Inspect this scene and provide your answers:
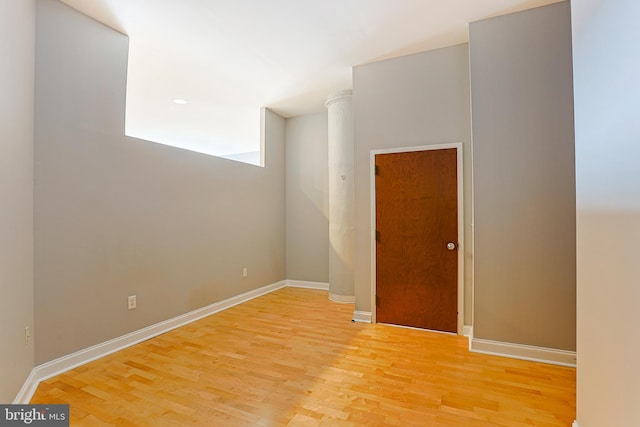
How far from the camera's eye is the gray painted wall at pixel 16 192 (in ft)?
5.48

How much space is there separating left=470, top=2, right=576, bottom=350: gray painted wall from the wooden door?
0.38m

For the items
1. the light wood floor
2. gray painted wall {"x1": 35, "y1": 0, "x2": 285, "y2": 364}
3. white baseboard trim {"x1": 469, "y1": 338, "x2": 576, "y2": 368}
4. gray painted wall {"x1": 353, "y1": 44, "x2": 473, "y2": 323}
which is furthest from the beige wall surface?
gray painted wall {"x1": 35, "y1": 0, "x2": 285, "y2": 364}

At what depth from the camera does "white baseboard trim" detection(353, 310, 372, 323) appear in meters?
3.45

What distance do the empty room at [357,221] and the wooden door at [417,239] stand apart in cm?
2

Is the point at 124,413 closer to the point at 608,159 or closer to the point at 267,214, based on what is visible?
the point at 608,159

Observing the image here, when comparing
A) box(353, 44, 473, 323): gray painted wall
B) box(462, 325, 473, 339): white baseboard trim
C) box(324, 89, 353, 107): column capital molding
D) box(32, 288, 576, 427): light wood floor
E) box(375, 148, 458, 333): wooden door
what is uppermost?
box(324, 89, 353, 107): column capital molding

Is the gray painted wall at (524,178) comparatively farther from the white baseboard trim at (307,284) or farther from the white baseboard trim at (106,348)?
the white baseboard trim at (106,348)

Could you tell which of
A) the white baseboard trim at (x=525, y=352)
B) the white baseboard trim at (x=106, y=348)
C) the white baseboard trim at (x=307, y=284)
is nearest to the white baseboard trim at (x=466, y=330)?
the white baseboard trim at (x=525, y=352)

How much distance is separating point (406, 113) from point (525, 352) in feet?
8.22

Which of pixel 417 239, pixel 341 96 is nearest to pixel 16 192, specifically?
pixel 417 239

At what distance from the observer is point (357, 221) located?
A: 353cm

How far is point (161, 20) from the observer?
2609mm

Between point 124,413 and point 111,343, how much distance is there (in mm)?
1078

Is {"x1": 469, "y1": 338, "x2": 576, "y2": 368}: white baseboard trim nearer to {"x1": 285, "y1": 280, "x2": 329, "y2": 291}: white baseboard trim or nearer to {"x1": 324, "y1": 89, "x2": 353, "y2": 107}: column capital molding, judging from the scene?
{"x1": 285, "y1": 280, "x2": 329, "y2": 291}: white baseboard trim
